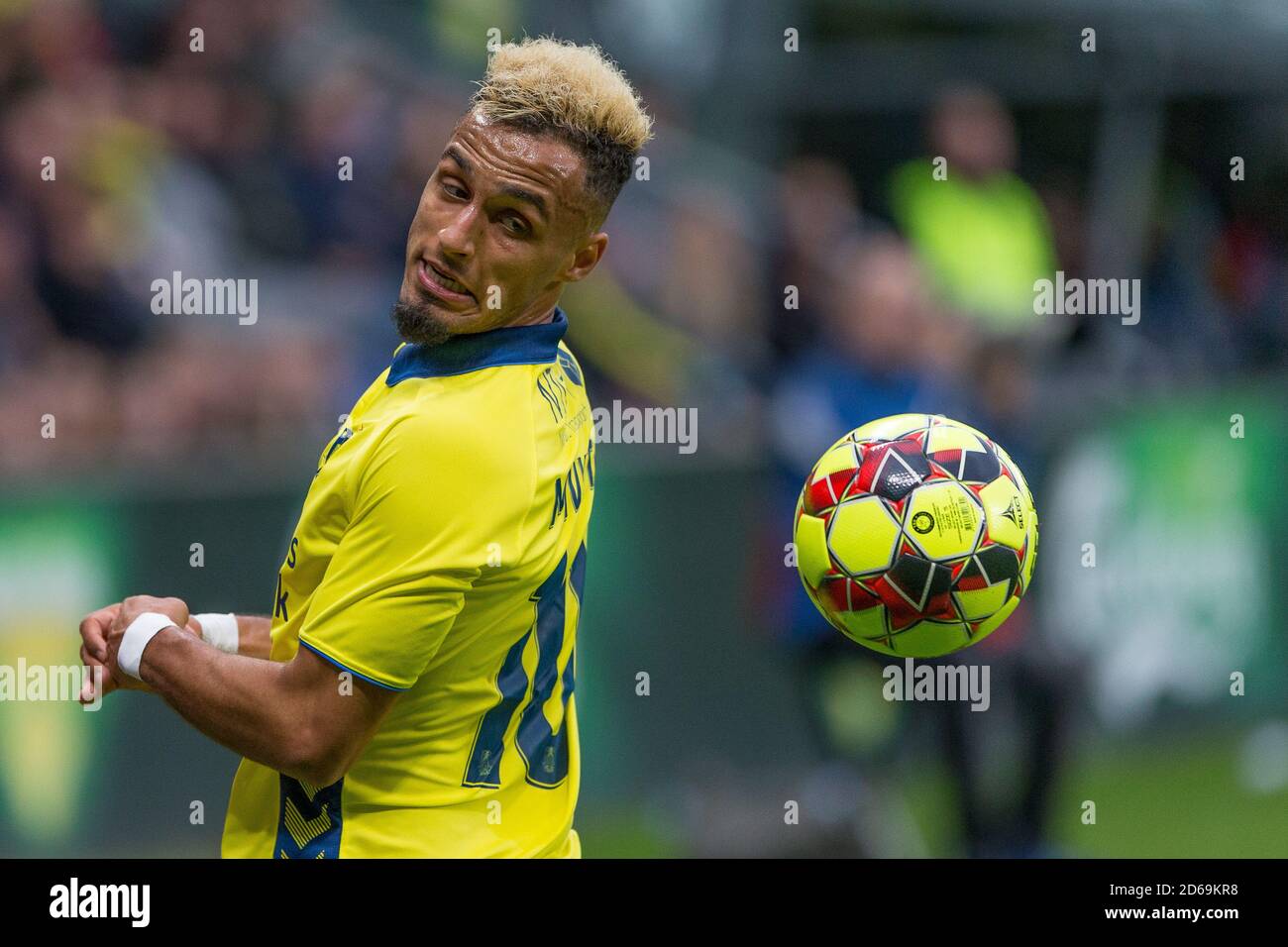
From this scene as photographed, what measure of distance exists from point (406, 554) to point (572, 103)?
1000 millimetres

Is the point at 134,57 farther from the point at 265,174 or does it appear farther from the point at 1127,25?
the point at 1127,25

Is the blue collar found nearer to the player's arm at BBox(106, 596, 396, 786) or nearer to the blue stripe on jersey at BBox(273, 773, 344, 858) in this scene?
the player's arm at BBox(106, 596, 396, 786)

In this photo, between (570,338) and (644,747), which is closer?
(644,747)

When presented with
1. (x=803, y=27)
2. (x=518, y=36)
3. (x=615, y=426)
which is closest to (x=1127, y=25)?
(x=803, y=27)

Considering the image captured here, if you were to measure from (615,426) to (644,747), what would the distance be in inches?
63.9

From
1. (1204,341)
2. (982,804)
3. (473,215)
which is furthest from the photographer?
(1204,341)

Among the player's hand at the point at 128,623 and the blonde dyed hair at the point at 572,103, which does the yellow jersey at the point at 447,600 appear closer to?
the player's hand at the point at 128,623

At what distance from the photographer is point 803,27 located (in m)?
11.8

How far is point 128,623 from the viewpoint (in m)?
3.66

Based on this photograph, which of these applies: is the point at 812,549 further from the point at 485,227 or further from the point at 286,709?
the point at 286,709

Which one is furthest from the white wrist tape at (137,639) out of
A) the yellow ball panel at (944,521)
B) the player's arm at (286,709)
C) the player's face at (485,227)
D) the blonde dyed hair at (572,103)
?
the yellow ball panel at (944,521)

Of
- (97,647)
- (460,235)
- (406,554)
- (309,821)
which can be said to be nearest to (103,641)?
(97,647)

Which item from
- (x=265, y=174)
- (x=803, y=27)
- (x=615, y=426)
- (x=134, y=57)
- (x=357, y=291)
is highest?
(x=803, y=27)

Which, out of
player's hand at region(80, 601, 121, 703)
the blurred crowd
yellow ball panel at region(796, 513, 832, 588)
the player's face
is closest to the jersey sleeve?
the player's face
